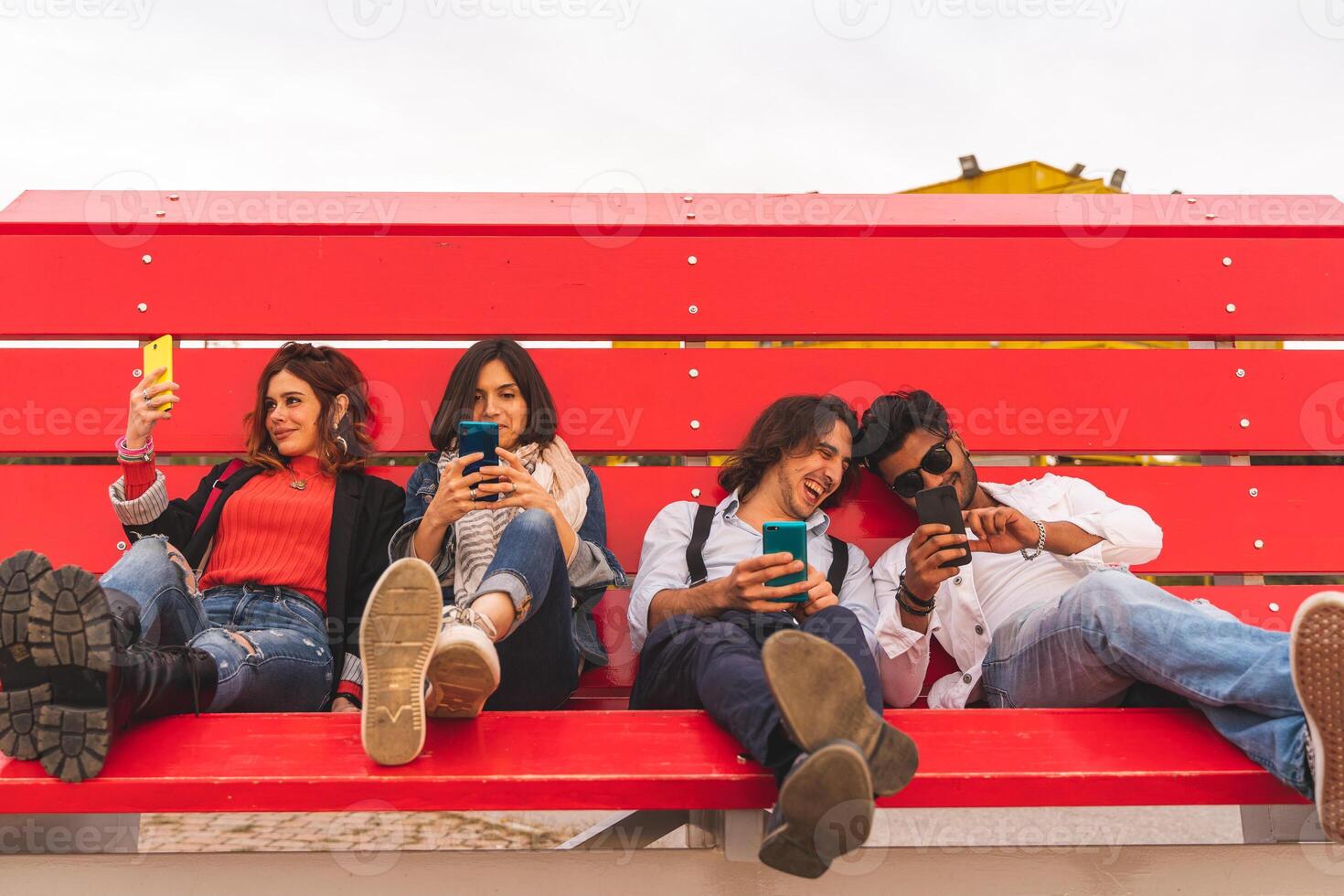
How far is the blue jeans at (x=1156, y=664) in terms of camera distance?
1.90 metres

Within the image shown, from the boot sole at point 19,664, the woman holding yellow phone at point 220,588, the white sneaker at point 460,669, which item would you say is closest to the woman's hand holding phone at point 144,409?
the woman holding yellow phone at point 220,588

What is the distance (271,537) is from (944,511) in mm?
1730

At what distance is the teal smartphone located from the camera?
92.1 inches

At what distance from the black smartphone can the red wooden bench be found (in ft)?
2.34

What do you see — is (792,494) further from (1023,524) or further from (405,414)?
(405,414)

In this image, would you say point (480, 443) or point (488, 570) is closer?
point (488, 570)

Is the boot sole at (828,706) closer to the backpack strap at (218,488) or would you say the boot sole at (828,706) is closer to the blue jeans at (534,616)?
the blue jeans at (534,616)

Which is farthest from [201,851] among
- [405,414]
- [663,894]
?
[405,414]

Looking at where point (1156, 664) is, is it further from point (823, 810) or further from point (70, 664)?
point (70, 664)

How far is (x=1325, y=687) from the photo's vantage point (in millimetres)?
1729

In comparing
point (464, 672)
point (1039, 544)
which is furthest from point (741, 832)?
point (1039, 544)

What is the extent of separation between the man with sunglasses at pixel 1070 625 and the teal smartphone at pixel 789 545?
0.32 m

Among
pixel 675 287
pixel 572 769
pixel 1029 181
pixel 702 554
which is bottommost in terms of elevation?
pixel 572 769

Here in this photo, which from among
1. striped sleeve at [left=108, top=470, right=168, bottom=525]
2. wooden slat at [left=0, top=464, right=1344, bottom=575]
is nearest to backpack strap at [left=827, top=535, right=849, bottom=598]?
wooden slat at [left=0, top=464, right=1344, bottom=575]
